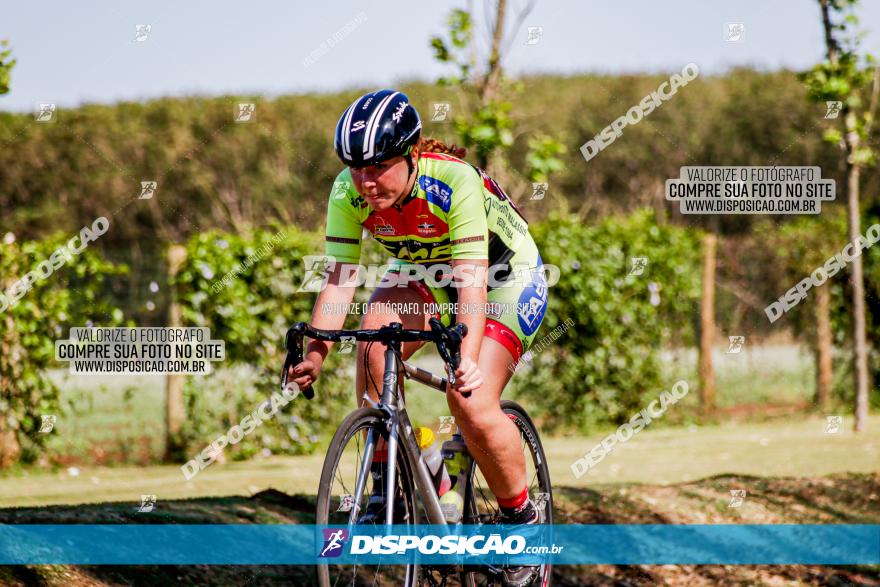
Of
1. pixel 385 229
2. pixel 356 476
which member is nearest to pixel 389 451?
pixel 356 476

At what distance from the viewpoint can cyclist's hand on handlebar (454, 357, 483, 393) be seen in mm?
4305

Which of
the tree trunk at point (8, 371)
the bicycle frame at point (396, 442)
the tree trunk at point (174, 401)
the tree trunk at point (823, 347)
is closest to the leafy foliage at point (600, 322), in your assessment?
the tree trunk at point (823, 347)

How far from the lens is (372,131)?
4.25 meters

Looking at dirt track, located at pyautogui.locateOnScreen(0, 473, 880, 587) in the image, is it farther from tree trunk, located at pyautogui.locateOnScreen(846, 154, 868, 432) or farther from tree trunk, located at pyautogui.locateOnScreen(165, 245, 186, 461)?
tree trunk, located at pyautogui.locateOnScreen(165, 245, 186, 461)

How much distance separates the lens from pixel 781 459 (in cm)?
1077

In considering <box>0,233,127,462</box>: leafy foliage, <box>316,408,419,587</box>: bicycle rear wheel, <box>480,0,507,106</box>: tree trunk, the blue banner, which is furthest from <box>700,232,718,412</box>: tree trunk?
<box>316,408,419,587</box>: bicycle rear wheel

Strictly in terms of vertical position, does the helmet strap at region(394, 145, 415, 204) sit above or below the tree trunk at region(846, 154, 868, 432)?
above

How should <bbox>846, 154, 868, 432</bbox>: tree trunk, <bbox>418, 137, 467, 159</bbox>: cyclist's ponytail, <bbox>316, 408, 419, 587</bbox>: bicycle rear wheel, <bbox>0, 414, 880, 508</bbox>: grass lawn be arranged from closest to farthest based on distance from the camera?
<bbox>316, 408, 419, 587</bbox>: bicycle rear wheel
<bbox>418, 137, 467, 159</bbox>: cyclist's ponytail
<bbox>0, 414, 880, 508</bbox>: grass lawn
<bbox>846, 154, 868, 432</bbox>: tree trunk

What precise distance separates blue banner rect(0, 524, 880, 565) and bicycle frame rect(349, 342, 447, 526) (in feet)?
0.30

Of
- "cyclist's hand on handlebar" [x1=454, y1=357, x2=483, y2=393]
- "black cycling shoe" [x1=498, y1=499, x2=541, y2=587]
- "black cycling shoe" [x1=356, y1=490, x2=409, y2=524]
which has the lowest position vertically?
"black cycling shoe" [x1=498, y1=499, x2=541, y2=587]

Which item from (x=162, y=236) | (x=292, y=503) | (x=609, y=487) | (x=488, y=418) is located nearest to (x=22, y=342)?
(x=292, y=503)

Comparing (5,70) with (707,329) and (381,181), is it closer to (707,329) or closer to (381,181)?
(381,181)

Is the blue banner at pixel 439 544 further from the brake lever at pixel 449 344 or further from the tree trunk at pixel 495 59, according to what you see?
the tree trunk at pixel 495 59

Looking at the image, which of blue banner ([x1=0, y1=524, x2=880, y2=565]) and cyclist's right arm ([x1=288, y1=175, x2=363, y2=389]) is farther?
cyclist's right arm ([x1=288, y1=175, x2=363, y2=389])
